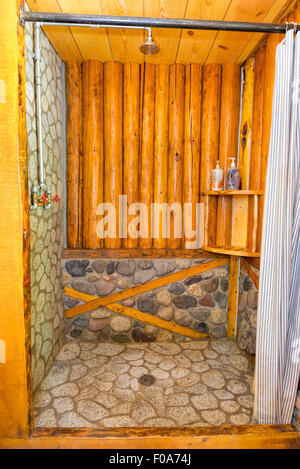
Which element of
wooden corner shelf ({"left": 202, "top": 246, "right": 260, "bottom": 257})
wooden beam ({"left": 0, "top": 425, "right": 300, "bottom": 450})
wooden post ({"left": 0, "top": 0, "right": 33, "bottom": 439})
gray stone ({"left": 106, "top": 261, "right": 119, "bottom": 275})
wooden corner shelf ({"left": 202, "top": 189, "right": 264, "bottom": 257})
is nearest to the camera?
wooden post ({"left": 0, "top": 0, "right": 33, "bottom": 439})

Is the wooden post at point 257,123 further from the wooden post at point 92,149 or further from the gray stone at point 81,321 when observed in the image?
the gray stone at point 81,321

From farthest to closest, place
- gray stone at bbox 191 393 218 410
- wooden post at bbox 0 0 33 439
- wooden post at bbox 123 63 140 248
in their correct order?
wooden post at bbox 123 63 140 248 → gray stone at bbox 191 393 218 410 → wooden post at bbox 0 0 33 439

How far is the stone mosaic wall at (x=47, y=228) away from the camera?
2.33 meters

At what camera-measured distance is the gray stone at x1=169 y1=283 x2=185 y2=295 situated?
10.7ft

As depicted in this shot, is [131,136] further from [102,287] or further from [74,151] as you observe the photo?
[102,287]

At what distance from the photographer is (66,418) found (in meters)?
2.11

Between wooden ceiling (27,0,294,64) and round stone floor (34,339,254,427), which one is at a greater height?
wooden ceiling (27,0,294,64)

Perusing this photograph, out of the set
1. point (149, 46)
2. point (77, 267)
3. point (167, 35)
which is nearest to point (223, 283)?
point (77, 267)

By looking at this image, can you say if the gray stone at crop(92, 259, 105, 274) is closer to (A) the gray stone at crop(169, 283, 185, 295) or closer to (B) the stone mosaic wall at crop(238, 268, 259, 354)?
(A) the gray stone at crop(169, 283, 185, 295)

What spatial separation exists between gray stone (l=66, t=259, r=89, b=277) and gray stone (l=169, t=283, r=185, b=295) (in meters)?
1.03

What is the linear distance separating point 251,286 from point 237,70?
240 centimetres

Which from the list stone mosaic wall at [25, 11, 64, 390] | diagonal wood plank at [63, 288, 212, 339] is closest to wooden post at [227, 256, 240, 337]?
diagonal wood plank at [63, 288, 212, 339]

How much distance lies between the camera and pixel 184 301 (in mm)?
3277
